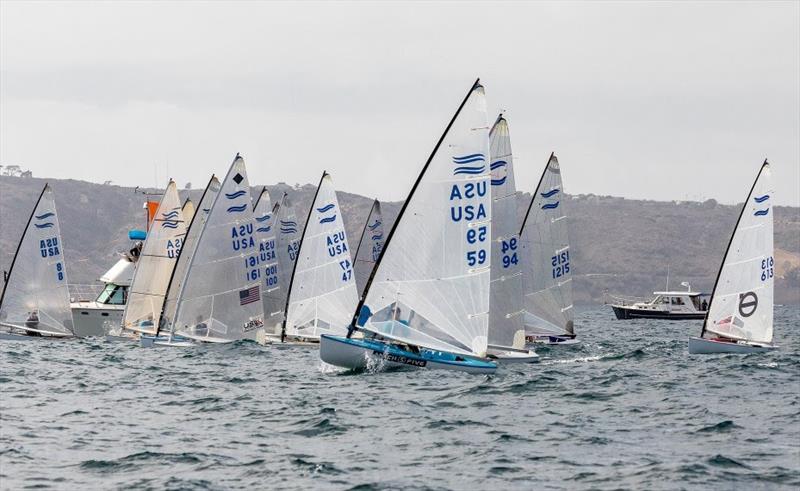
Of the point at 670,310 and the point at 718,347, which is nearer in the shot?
the point at 718,347

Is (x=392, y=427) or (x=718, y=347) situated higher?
(x=718, y=347)

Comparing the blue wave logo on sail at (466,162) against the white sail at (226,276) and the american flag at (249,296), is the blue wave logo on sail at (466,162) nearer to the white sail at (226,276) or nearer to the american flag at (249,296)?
the white sail at (226,276)

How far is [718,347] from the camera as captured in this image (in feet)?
143

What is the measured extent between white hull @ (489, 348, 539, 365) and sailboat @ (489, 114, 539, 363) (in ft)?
0.31

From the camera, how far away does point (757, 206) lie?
141ft

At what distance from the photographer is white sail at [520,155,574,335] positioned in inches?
1890

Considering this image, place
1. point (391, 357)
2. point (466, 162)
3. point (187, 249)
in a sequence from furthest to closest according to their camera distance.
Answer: point (187, 249), point (391, 357), point (466, 162)

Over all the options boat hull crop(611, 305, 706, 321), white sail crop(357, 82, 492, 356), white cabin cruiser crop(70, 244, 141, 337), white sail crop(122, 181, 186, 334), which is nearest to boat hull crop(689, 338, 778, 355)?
white sail crop(357, 82, 492, 356)

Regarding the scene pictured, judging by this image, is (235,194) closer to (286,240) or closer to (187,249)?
(187,249)

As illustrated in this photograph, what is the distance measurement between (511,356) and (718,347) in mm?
9083

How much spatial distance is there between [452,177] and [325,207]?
537 inches

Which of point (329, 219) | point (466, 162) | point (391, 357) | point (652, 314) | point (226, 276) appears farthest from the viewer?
point (652, 314)

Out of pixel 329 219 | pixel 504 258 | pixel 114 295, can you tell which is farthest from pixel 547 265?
pixel 114 295

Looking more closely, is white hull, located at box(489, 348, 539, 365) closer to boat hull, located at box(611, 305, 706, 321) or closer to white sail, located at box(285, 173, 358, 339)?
white sail, located at box(285, 173, 358, 339)
